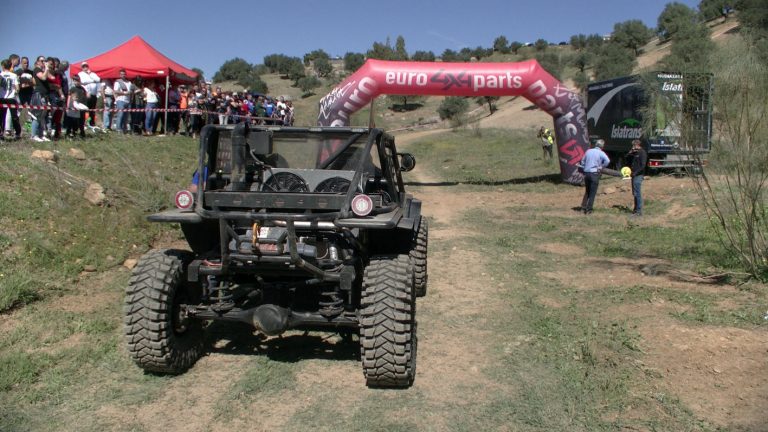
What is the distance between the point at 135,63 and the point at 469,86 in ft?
29.5

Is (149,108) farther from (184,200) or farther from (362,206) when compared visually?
(362,206)

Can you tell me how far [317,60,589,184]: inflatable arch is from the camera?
17.2m

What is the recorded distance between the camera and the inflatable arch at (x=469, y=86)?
1717 cm

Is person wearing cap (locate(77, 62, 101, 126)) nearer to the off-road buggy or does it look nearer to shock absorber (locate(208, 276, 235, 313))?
the off-road buggy

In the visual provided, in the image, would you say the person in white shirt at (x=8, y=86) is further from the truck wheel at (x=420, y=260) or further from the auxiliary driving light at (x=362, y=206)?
the auxiliary driving light at (x=362, y=206)

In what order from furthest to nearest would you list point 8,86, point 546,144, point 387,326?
point 546,144, point 8,86, point 387,326

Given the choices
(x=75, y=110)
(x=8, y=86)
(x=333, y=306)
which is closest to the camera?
(x=333, y=306)

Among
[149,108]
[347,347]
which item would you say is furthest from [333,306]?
[149,108]

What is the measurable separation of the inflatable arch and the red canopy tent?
4487 mm

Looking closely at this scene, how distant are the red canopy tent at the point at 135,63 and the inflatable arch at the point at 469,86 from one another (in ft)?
14.7

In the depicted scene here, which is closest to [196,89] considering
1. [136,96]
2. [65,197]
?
[136,96]

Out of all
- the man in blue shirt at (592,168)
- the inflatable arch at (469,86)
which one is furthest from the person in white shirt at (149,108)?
the man in blue shirt at (592,168)

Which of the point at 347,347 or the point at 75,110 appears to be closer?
the point at 347,347

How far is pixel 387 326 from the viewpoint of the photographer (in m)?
4.44
